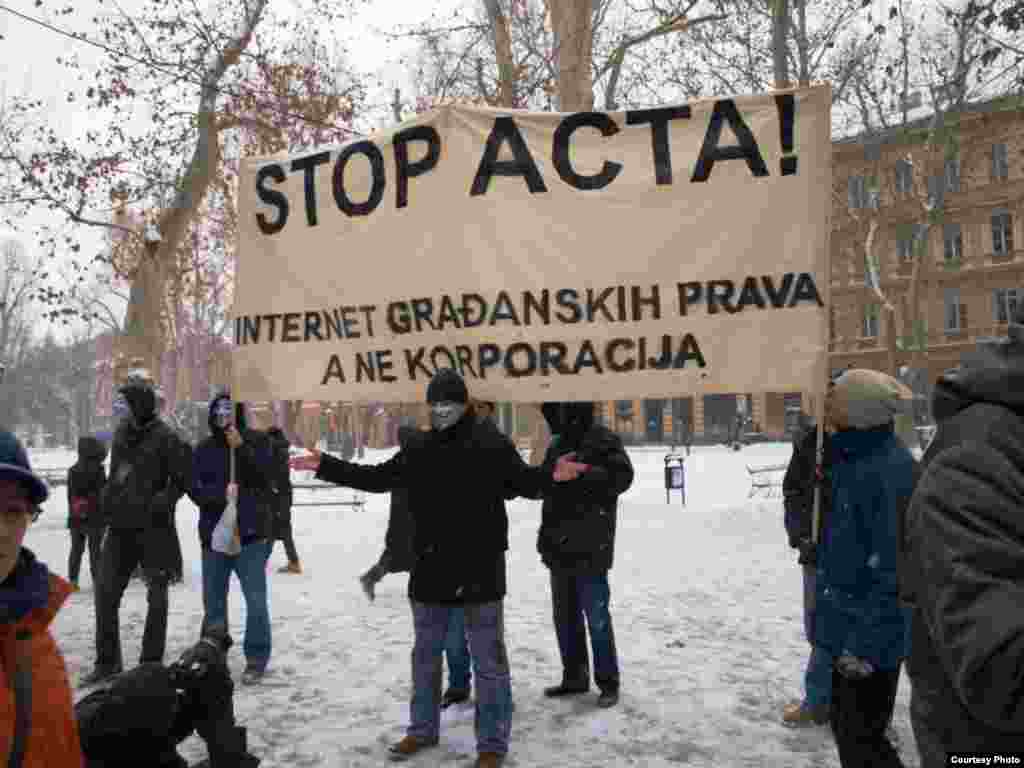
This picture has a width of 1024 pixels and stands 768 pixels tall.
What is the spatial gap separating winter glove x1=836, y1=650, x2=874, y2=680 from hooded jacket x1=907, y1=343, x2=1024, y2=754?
62.2 inches

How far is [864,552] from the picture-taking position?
3.47 meters

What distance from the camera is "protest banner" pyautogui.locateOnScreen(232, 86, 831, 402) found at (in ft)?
12.2

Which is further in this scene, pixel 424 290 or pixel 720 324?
pixel 424 290

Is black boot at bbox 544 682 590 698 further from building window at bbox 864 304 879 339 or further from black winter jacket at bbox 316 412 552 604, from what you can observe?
building window at bbox 864 304 879 339

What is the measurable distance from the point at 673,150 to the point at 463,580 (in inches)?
89.3

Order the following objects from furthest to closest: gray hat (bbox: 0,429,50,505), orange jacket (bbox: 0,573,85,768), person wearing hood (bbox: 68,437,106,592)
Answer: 1. person wearing hood (bbox: 68,437,106,592)
2. gray hat (bbox: 0,429,50,505)
3. orange jacket (bbox: 0,573,85,768)

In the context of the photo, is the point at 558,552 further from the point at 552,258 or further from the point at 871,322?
the point at 871,322

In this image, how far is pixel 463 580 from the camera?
13.8 feet

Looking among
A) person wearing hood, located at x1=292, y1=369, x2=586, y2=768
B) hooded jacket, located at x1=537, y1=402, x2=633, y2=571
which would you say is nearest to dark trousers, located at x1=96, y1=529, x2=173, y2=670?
person wearing hood, located at x1=292, y1=369, x2=586, y2=768

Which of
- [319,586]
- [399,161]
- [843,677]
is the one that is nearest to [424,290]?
[399,161]

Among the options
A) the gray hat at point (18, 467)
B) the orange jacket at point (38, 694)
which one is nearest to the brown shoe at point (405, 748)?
the orange jacket at point (38, 694)

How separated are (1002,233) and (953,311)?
15.3ft

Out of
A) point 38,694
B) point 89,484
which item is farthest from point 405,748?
point 89,484

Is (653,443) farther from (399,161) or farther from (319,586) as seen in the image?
(399,161)
